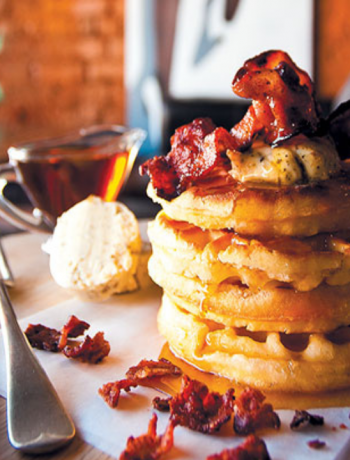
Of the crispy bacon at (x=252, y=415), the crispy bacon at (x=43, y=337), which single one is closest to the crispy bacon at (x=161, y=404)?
the crispy bacon at (x=252, y=415)

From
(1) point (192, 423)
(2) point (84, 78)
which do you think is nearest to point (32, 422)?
(1) point (192, 423)

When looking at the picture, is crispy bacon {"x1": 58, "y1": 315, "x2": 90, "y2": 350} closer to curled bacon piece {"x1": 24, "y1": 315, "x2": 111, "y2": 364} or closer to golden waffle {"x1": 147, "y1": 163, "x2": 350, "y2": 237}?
curled bacon piece {"x1": 24, "y1": 315, "x2": 111, "y2": 364}

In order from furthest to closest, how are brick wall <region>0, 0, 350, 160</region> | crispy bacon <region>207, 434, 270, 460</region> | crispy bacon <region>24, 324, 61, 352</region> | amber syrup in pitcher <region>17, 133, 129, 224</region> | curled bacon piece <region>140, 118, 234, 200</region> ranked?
brick wall <region>0, 0, 350, 160</region>, amber syrup in pitcher <region>17, 133, 129, 224</region>, crispy bacon <region>24, 324, 61, 352</region>, curled bacon piece <region>140, 118, 234, 200</region>, crispy bacon <region>207, 434, 270, 460</region>

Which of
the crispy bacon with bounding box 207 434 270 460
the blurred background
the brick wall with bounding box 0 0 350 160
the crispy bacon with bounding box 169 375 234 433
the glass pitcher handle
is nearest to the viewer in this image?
the crispy bacon with bounding box 207 434 270 460

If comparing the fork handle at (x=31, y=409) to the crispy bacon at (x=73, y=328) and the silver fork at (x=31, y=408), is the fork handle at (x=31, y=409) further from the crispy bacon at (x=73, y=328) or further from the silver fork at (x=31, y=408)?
the crispy bacon at (x=73, y=328)

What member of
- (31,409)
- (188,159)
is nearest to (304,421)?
(31,409)

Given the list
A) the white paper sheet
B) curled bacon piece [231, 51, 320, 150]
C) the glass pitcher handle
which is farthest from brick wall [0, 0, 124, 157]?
curled bacon piece [231, 51, 320, 150]
